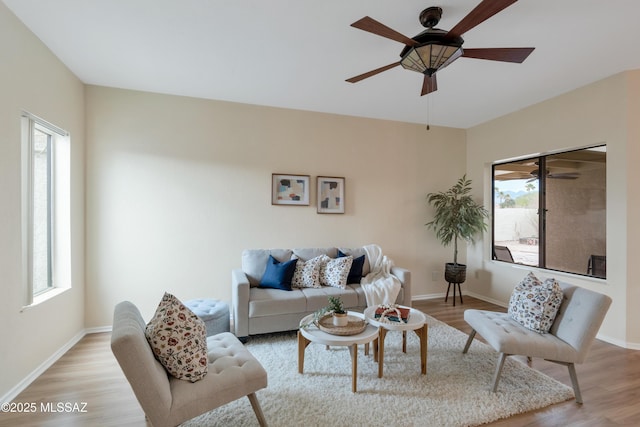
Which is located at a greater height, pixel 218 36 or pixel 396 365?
pixel 218 36

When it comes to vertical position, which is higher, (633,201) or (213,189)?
(213,189)

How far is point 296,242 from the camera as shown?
13.4 feet

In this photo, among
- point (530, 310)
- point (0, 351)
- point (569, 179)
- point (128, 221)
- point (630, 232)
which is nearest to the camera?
point (0, 351)

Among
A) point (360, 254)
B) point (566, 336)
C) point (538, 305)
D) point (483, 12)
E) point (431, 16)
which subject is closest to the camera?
point (483, 12)

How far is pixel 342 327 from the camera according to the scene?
2.36 metres

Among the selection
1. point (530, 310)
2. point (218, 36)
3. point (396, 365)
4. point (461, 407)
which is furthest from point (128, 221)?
point (530, 310)

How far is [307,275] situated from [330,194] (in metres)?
1.30

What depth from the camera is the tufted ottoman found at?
9.20ft

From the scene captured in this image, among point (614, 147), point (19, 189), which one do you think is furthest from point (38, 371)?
point (614, 147)

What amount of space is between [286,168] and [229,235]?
119 cm

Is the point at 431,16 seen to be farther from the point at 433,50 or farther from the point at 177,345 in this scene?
the point at 177,345

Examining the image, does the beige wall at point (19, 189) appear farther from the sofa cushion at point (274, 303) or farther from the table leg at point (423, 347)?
the table leg at point (423, 347)

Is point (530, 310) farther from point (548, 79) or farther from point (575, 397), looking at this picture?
point (548, 79)

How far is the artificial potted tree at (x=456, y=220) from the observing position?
14.1 feet
